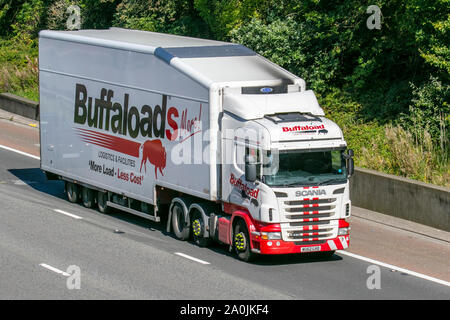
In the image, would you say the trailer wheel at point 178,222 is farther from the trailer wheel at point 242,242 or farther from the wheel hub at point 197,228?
the trailer wheel at point 242,242

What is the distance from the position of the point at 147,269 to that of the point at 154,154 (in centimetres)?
362

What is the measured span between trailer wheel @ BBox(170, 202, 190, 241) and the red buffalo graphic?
84 cm

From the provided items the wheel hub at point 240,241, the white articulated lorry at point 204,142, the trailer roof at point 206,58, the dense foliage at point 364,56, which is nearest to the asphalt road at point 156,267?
the wheel hub at point 240,241

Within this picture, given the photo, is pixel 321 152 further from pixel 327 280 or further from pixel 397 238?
pixel 397 238

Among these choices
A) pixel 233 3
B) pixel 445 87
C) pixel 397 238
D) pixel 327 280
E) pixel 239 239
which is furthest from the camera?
pixel 233 3

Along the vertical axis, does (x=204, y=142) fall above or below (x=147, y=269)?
above

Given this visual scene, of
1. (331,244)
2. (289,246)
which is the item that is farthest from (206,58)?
(331,244)

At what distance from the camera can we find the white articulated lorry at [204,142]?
1864 centimetres

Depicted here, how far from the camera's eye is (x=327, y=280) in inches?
708

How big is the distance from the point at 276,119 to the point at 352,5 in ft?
40.0

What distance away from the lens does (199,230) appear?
66.9 feet

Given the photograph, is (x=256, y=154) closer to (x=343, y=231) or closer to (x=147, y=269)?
(x=343, y=231)

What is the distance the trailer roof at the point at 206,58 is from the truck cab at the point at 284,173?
Answer: 24.2 inches
